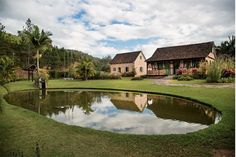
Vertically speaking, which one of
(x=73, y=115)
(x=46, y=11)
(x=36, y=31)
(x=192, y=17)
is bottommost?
(x=73, y=115)

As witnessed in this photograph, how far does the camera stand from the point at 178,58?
3012 centimetres

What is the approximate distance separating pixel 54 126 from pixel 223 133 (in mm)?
4416

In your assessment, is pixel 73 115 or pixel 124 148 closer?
pixel 124 148

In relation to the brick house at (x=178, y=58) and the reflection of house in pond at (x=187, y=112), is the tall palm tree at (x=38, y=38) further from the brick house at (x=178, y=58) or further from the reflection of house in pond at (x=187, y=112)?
the reflection of house in pond at (x=187, y=112)

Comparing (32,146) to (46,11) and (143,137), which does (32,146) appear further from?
(46,11)

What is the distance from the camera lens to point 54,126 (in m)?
6.18

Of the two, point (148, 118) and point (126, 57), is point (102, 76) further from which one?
point (148, 118)

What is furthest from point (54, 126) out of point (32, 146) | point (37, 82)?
point (37, 82)

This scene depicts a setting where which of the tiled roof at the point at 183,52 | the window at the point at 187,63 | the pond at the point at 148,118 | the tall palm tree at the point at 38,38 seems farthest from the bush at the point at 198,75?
the tall palm tree at the point at 38,38

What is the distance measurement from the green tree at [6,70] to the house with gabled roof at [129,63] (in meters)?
34.8

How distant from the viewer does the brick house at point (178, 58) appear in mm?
28900

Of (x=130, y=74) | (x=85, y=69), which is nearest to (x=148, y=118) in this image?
(x=85, y=69)

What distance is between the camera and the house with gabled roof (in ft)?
128

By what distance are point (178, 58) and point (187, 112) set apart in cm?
2240
